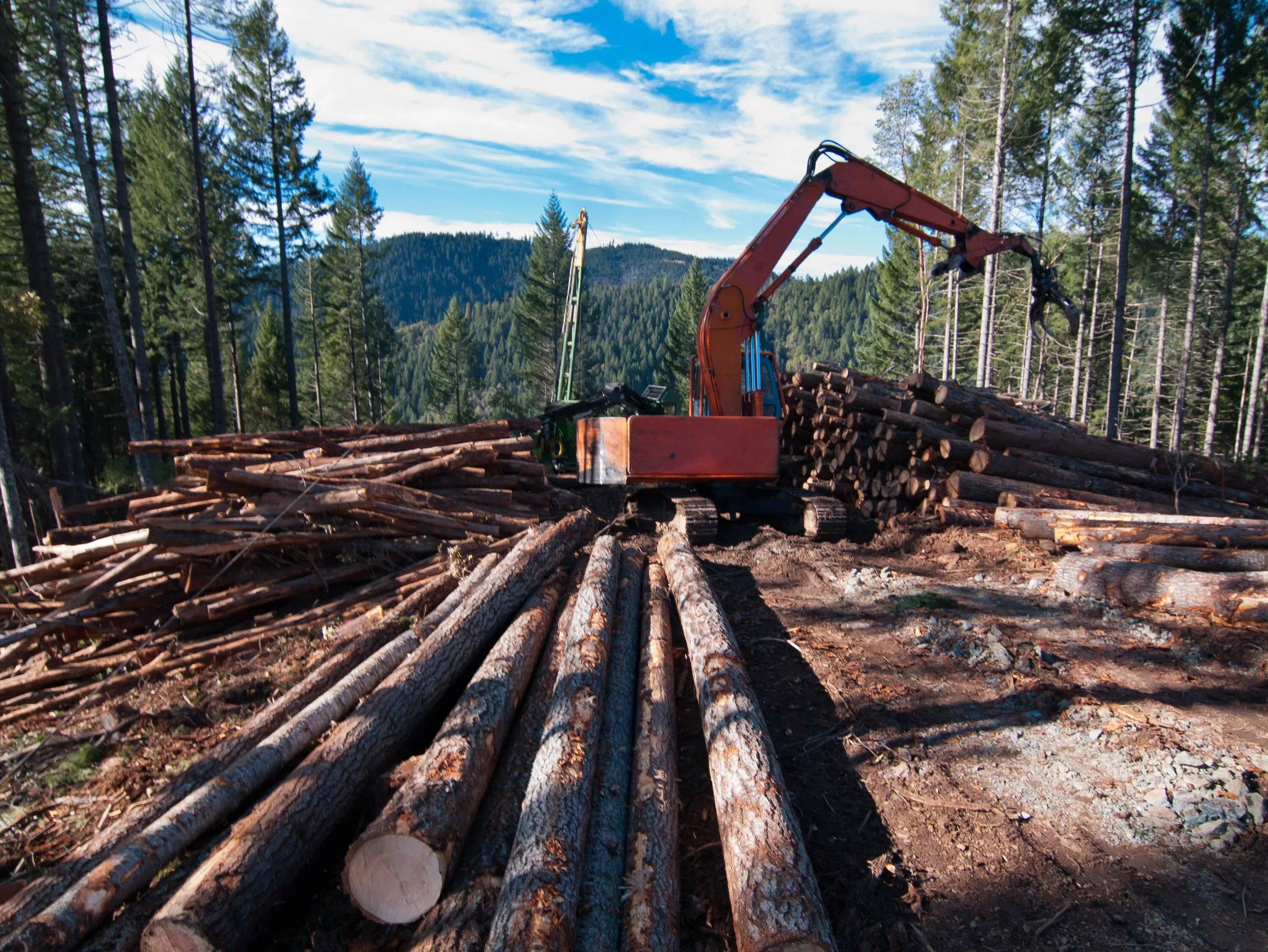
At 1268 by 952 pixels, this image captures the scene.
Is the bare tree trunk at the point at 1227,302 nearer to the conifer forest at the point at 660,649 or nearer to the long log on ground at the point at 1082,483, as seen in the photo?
the conifer forest at the point at 660,649

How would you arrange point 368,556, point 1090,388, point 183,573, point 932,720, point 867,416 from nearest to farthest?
point 932,720, point 183,573, point 368,556, point 867,416, point 1090,388

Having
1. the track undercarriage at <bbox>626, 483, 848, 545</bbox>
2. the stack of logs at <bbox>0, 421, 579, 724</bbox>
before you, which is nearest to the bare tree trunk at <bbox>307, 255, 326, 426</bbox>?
the track undercarriage at <bbox>626, 483, 848, 545</bbox>

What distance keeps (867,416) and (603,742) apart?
7.92 metres

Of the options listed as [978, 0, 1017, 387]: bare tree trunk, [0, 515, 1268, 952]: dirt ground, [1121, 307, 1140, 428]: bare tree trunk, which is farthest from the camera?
[1121, 307, 1140, 428]: bare tree trunk

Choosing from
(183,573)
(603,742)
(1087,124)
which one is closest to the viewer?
(603,742)

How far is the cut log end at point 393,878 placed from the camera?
9.30ft

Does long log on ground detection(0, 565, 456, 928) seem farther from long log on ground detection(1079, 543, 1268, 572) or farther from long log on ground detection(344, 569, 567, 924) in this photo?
long log on ground detection(1079, 543, 1268, 572)

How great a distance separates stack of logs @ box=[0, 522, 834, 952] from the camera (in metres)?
2.71

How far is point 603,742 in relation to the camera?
159 inches

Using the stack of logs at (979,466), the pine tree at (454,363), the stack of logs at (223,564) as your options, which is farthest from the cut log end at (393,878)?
the pine tree at (454,363)

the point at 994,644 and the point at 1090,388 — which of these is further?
the point at 1090,388

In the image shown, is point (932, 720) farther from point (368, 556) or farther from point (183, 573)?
point (183, 573)

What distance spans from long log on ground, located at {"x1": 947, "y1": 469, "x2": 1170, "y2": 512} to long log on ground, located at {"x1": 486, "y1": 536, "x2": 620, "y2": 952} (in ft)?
20.7

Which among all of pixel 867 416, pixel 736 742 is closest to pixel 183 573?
pixel 736 742
